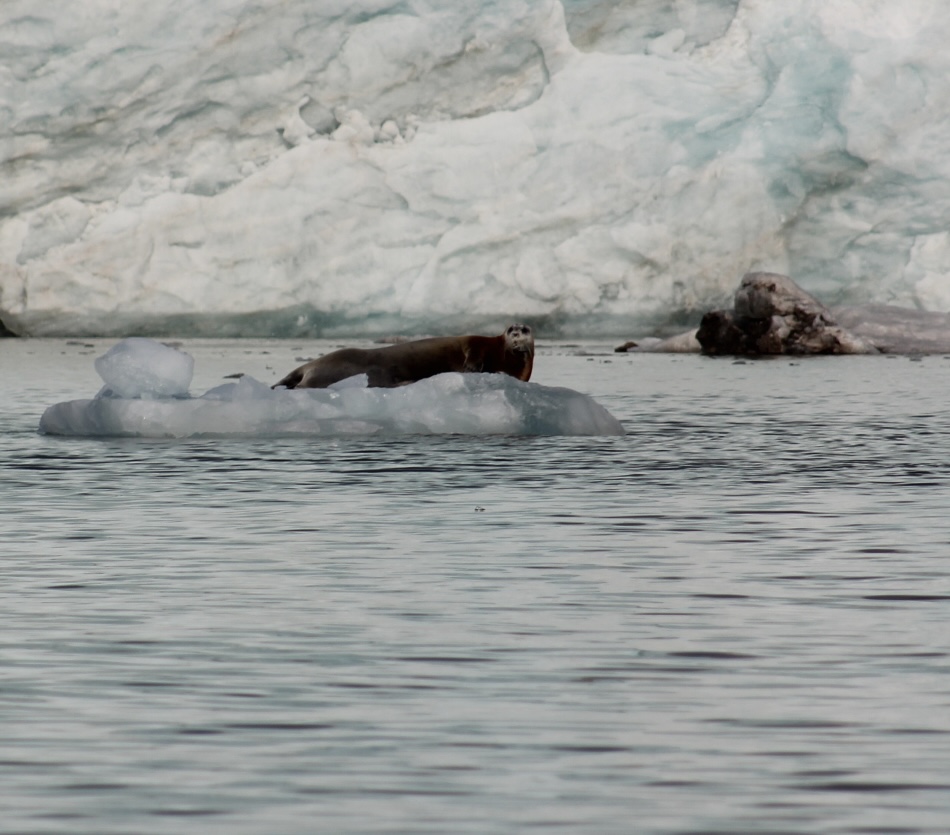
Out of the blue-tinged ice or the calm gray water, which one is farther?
the blue-tinged ice

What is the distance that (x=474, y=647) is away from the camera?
400 cm

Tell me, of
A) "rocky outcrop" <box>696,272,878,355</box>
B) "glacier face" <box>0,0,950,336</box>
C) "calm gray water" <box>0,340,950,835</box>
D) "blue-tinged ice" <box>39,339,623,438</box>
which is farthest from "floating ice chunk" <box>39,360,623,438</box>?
"glacier face" <box>0,0,950,336</box>

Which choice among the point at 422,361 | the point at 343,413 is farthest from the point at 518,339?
the point at 343,413

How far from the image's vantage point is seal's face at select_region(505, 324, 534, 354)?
11.2 metres

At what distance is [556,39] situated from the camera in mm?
21719

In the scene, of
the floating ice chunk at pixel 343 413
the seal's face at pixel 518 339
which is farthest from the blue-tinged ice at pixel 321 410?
the seal's face at pixel 518 339

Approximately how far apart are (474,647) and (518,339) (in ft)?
23.9

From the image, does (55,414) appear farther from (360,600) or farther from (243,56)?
(243,56)

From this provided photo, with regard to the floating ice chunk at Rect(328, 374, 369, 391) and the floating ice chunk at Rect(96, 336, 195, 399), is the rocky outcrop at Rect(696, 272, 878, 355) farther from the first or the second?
the floating ice chunk at Rect(96, 336, 195, 399)

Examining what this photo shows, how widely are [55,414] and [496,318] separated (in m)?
12.4

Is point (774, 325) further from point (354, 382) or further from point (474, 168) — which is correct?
point (354, 382)

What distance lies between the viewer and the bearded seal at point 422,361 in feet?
37.1

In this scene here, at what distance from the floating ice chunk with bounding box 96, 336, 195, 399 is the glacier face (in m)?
11.4

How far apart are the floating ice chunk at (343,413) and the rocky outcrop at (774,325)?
37.6ft
